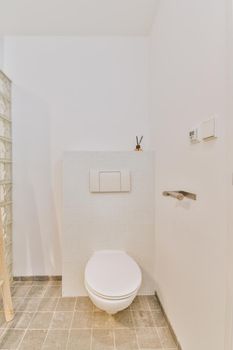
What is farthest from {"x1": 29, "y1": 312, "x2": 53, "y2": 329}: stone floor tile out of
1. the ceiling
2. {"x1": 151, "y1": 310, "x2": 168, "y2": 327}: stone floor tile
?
the ceiling

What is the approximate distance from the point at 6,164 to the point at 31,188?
0.32 meters

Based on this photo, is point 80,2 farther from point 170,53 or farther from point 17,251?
point 17,251

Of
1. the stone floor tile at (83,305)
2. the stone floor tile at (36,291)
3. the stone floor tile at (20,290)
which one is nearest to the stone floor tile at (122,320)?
the stone floor tile at (83,305)

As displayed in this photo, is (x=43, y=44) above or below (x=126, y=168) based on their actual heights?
above

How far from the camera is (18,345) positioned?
1.46m

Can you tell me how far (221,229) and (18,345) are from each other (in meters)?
1.46

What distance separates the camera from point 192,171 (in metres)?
1.20

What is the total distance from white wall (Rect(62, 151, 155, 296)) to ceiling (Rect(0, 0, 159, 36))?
46.4 inches

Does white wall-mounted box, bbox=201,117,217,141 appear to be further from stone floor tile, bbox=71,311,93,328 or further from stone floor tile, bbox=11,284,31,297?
stone floor tile, bbox=11,284,31,297

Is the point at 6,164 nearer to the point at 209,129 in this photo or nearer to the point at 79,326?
the point at 79,326

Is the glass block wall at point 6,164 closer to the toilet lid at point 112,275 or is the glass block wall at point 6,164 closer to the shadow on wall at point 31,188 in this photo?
the shadow on wall at point 31,188

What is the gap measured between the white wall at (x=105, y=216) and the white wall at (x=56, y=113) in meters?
0.31

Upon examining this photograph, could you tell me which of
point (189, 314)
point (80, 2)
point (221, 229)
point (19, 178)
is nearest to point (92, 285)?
point (189, 314)

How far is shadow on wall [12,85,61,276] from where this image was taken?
2236 mm
